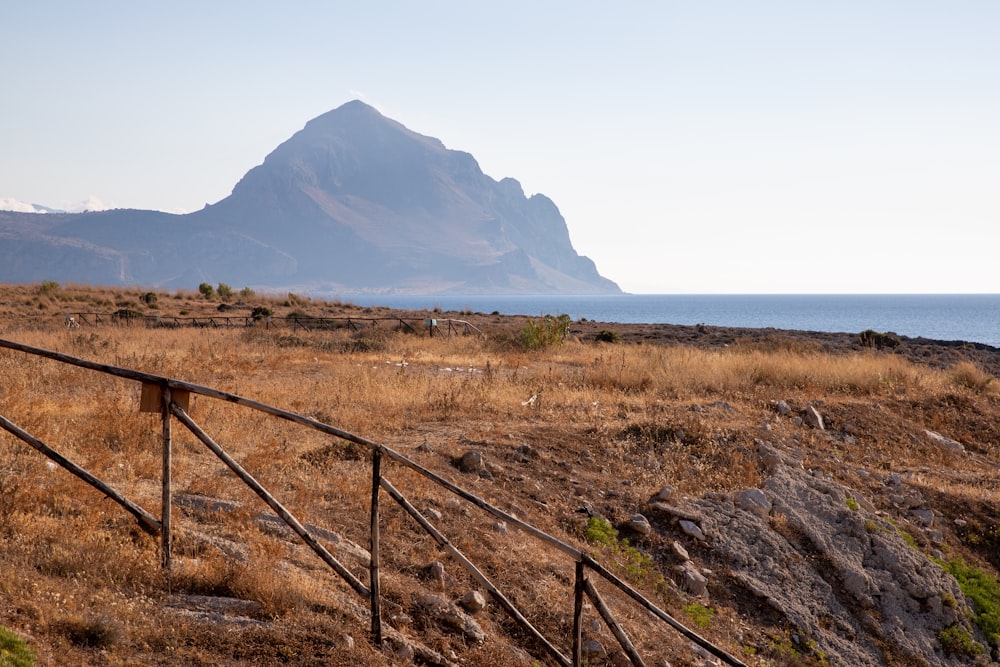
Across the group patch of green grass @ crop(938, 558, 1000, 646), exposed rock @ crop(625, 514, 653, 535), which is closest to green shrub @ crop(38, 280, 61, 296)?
exposed rock @ crop(625, 514, 653, 535)

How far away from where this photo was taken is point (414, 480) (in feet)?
30.8

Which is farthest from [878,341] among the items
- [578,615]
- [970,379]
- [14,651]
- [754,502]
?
[14,651]

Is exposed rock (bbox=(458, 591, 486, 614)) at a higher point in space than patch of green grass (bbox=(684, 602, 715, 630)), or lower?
higher

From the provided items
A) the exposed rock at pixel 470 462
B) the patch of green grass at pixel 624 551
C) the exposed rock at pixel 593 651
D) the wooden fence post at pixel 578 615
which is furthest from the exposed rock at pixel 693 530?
the wooden fence post at pixel 578 615

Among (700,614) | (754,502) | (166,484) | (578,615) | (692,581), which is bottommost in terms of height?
(700,614)

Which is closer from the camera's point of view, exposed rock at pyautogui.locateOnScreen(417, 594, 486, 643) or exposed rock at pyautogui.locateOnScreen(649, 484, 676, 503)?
exposed rock at pyautogui.locateOnScreen(417, 594, 486, 643)

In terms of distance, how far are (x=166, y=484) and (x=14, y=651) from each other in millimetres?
1596

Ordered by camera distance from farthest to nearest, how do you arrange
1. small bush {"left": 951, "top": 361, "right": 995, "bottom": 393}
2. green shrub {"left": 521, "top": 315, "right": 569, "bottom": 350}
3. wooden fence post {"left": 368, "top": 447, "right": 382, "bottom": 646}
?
green shrub {"left": 521, "top": 315, "right": 569, "bottom": 350}
small bush {"left": 951, "top": 361, "right": 995, "bottom": 393}
wooden fence post {"left": 368, "top": 447, "right": 382, "bottom": 646}

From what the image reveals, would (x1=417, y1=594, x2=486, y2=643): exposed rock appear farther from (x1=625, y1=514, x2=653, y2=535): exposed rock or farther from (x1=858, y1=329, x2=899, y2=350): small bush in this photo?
(x1=858, y1=329, x2=899, y2=350): small bush

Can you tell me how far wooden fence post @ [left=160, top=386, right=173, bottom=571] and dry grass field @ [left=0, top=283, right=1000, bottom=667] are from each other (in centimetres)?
11

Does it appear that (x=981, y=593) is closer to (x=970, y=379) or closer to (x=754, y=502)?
(x=754, y=502)

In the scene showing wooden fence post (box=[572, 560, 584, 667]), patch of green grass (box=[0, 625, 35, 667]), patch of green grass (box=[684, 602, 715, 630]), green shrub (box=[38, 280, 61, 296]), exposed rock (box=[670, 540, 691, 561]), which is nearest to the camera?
patch of green grass (box=[0, 625, 35, 667])

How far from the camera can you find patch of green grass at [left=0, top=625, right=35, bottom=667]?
14.5 ft

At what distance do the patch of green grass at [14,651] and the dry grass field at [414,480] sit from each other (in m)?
0.07
